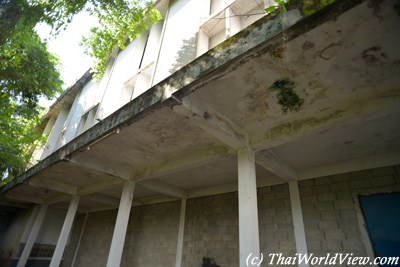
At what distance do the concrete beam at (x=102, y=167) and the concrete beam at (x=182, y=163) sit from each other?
264mm

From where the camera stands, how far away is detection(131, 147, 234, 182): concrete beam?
13.9 feet

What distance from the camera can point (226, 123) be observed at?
3.52 metres

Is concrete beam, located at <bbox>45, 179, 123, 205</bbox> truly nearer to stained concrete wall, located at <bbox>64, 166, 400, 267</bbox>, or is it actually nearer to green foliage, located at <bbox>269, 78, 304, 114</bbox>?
stained concrete wall, located at <bbox>64, 166, 400, 267</bbox>

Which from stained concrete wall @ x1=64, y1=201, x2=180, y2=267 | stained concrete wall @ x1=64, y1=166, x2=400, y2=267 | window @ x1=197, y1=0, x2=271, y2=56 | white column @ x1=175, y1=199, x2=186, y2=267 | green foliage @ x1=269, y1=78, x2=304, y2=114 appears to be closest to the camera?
green foliage @ x1=269, y1=78, x2=304, y2=114

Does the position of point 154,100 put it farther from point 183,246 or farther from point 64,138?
point 64,138

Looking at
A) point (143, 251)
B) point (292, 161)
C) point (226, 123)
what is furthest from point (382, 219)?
point (143, 251)

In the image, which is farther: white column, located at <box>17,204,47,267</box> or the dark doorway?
white column, located at <box>17,204,47,267</box>

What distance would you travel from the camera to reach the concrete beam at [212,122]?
10.1 feet

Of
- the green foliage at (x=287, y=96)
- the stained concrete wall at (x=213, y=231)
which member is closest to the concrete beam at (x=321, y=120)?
the green foliage at (x=287, y=96)

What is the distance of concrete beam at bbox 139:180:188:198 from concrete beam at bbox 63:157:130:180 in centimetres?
59

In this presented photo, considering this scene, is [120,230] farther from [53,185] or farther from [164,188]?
[53,185]

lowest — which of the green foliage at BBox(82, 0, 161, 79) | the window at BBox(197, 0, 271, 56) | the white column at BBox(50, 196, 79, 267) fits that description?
the white column at BBox(50, 196, 79, 267)

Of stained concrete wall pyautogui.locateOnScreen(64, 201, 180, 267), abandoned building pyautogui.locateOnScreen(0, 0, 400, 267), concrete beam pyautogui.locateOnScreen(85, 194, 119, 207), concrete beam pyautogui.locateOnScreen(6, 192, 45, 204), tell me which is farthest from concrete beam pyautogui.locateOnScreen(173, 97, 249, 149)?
concrete beam pyautogui.locateOnScreen(6, 192, 45, 204)

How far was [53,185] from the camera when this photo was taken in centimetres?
740
